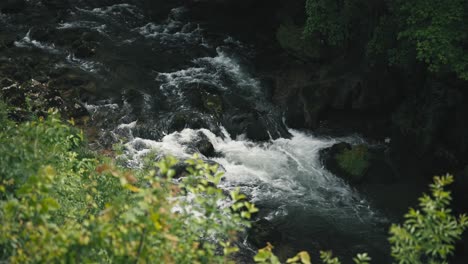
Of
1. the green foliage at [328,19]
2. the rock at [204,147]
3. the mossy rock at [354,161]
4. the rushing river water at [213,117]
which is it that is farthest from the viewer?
the green foliage at [328,19]

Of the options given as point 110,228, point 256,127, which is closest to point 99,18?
point 256,127

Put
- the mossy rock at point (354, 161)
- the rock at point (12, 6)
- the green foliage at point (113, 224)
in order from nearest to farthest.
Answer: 1. the green foliage at point (113, 224)
2. the mossy rock at point (354, 161)
3. the rock at point (12, 6)

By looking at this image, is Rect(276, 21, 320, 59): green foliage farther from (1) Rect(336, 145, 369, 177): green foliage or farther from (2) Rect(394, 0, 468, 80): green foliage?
→ (2) Rect(394, 0, 468, 80): green foliage

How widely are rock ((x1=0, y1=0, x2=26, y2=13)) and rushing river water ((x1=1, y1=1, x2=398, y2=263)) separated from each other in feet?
3.19

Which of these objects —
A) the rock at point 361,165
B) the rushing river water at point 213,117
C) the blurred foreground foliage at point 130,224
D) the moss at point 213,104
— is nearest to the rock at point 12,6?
the rushing river water at point 213,117

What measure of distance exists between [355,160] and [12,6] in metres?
20.1

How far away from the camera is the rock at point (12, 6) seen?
25.6 metres

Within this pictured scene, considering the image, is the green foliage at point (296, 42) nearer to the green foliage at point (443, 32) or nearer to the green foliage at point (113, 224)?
the green foliage at point (443, 32)

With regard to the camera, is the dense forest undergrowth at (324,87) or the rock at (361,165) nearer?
the dense forest undergrowth at (324,87)

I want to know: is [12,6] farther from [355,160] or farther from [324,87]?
[355,160]

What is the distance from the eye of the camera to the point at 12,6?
25.7 m

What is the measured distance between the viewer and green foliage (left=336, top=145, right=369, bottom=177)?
16.5 metres

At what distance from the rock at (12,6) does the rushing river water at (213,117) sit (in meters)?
0.97

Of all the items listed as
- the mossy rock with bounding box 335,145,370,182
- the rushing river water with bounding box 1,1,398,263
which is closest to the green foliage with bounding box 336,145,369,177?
the mossy rock with bounding box 335,145,370,182
